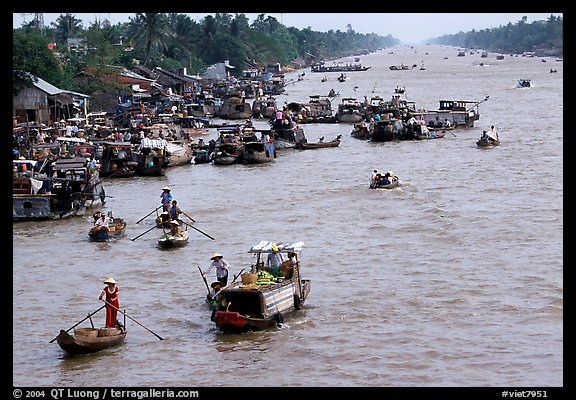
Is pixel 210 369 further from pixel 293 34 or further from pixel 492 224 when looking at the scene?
pixel 293 34

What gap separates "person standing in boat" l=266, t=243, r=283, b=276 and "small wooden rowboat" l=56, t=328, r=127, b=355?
104 inches

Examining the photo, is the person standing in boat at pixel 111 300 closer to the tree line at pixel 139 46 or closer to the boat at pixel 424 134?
the tree line at pixel 139 46

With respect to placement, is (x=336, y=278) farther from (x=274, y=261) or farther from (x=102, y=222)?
(x=102, y=222)

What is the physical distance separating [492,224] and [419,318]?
725 centimetres

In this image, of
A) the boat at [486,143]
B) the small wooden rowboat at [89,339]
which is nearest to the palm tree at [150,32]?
the boat at [486,143]

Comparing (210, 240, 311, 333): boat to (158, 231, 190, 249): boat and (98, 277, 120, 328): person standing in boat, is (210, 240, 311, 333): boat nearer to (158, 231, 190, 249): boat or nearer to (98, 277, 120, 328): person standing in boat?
(98, 277, 120, 328): person standing in boat

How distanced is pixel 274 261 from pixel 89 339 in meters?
3.34

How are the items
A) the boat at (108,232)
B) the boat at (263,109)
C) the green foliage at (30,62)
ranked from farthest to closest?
the boat at (263,109) → the green foliage at (30,62) → the boat at (108,232)

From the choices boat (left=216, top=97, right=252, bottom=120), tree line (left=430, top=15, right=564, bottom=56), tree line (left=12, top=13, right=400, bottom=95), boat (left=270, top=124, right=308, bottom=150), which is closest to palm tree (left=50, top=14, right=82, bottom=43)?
tree line (left=12, top=13, right=400, bottom=95)

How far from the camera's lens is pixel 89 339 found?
38.2ft

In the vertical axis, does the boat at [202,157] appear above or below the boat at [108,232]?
above

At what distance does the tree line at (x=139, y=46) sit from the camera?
35969 millimetres

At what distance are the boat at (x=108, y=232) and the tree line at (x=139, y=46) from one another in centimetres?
1292

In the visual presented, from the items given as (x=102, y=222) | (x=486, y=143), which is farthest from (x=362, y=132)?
(x=102, y=222)
